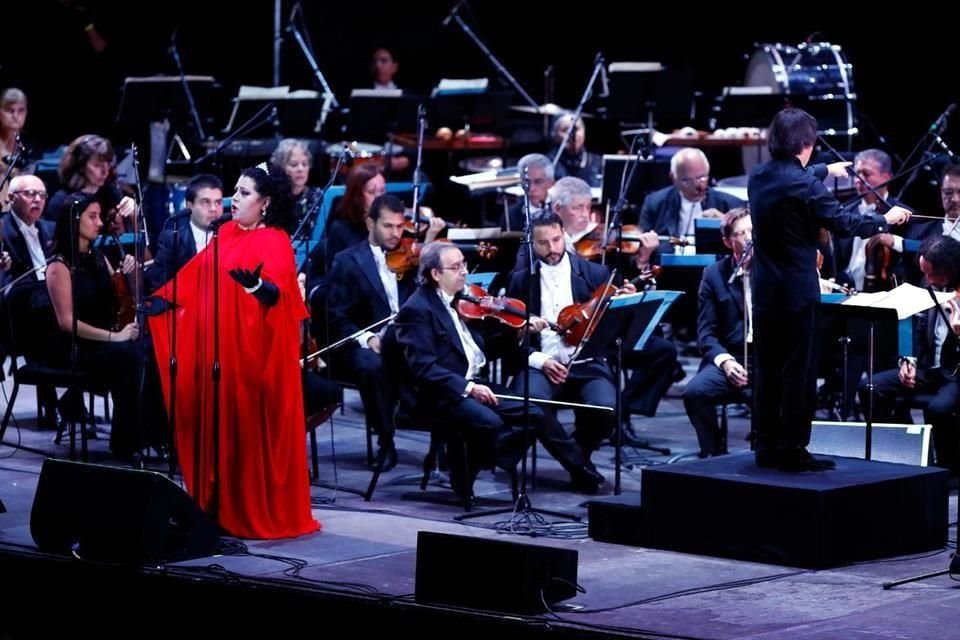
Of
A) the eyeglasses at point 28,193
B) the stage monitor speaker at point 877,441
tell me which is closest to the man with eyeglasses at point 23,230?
the eyeglasses at point 28,193

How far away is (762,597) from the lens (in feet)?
18.0

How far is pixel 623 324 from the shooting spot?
7.15 m

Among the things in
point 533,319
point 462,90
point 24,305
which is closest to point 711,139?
point 462,90

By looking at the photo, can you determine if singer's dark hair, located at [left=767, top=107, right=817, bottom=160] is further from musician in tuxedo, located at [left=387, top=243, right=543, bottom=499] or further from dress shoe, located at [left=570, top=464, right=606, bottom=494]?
dress shoe, located at [left=570, top=464, right=606, bottom=494]

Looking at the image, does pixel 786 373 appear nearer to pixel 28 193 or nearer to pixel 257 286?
pixel 257 286

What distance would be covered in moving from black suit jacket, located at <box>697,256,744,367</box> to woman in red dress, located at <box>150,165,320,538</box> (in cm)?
230

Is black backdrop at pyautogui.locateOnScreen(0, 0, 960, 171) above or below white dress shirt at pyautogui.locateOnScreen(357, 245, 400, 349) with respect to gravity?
above

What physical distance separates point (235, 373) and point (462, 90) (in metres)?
5.05

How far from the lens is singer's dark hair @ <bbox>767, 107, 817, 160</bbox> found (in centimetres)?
607

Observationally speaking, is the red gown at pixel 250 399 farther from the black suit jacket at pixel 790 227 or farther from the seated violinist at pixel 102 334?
the black suit jacket at pixel 790 227

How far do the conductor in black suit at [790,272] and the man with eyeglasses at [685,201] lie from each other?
3.11m

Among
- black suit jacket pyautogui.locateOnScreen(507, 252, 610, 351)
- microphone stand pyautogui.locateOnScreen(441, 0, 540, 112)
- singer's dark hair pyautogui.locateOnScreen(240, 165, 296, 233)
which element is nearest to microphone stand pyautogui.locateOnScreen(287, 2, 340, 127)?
microphone stand pyautogui.locateOnScreen(441, 0, 540, 112)

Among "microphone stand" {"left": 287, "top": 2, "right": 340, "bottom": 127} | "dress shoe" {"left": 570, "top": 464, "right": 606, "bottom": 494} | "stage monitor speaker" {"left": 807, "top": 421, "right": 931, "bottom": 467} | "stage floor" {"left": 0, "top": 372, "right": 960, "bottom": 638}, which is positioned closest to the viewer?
"stage floor" {"left": 0, "top": 372, "right": 960, "bottom": 638}

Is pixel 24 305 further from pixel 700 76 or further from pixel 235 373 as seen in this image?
pixel 700 76
